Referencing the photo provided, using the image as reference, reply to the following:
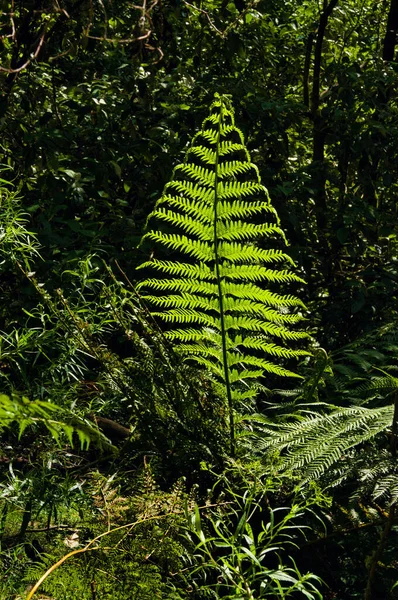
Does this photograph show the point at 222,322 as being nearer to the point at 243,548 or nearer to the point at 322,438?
the point at 322,438

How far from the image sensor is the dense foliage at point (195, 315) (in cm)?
191

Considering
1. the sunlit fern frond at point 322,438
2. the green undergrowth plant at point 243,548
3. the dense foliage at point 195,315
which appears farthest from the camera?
the sunlit fern frond at point 322,438

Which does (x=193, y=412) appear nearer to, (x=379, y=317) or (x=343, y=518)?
(x=343, y=518)

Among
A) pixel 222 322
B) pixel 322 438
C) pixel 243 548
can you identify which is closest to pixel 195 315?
pixel 222 322

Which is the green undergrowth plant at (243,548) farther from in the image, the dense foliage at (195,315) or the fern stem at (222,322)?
the fern stem at (222,322)

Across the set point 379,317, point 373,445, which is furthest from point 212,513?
point 379,317

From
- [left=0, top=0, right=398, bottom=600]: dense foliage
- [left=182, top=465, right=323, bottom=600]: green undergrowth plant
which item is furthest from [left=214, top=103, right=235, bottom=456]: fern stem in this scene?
[left=182, top=465, right=323, bottom=600]: green undergrowth plant

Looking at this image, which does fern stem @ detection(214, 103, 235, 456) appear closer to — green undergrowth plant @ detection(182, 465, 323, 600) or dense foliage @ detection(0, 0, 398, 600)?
dense foliage @ detection(0, 0, 398, 600)

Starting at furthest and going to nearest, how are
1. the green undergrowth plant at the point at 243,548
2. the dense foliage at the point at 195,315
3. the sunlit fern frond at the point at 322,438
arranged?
the sunlit fern frond at the point at 322,438 < the dense foliage at the point at 195,315 < the green undergrowth plant at the point at 243,548

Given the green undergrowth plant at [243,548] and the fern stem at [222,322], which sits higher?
the fern stem at [222,322]

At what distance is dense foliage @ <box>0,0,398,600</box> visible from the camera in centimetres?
191

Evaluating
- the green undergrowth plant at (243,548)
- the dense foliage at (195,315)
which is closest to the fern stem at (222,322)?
the dense foliage at (195,315)

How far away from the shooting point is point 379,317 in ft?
13.1

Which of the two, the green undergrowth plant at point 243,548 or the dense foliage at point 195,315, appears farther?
the dense foliage at point 195,315
